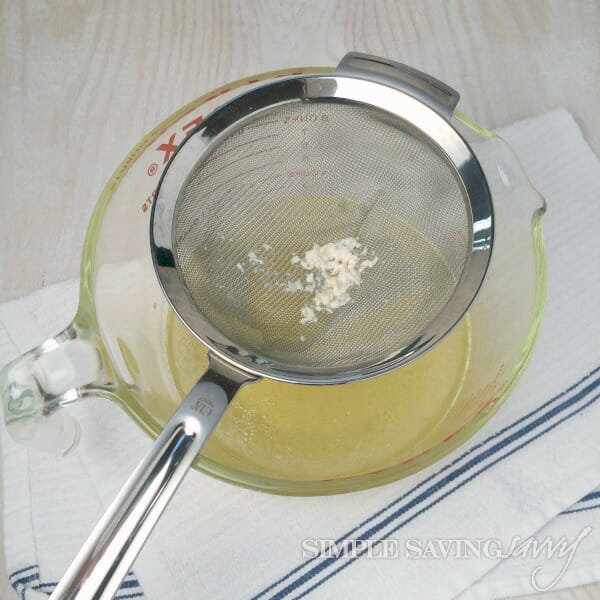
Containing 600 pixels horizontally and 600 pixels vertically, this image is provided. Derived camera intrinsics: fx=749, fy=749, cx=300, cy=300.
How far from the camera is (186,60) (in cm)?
138

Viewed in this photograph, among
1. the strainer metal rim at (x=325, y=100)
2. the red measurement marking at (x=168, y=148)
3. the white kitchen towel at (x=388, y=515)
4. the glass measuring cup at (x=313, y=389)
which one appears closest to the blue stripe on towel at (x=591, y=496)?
the white kitchen towel at (x=388, y=515)

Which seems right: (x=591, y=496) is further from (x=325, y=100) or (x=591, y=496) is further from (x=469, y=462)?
(x=325, y=100)

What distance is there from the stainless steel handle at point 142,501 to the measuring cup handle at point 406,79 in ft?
1.63

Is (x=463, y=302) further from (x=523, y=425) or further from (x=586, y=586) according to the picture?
(x=586, y=586)

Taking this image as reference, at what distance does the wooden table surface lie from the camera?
1308 millimetres

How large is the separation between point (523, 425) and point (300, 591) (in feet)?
1.31

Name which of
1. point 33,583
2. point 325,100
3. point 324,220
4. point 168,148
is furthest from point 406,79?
point 33,583

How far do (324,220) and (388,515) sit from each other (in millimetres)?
465

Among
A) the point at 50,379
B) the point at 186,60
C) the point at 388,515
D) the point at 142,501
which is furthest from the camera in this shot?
the point at 186,60

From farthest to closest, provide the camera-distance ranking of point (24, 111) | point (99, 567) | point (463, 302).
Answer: point (24, 111), point (463, 302), point (99, 567)

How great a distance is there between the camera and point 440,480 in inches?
42.2

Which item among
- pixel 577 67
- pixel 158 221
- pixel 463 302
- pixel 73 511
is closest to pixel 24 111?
pixel 158 221

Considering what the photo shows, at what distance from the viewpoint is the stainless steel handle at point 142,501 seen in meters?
0.71

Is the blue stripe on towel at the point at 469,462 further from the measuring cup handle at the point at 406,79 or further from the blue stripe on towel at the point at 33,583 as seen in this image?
the measuring cup handle at the point at 406,79
